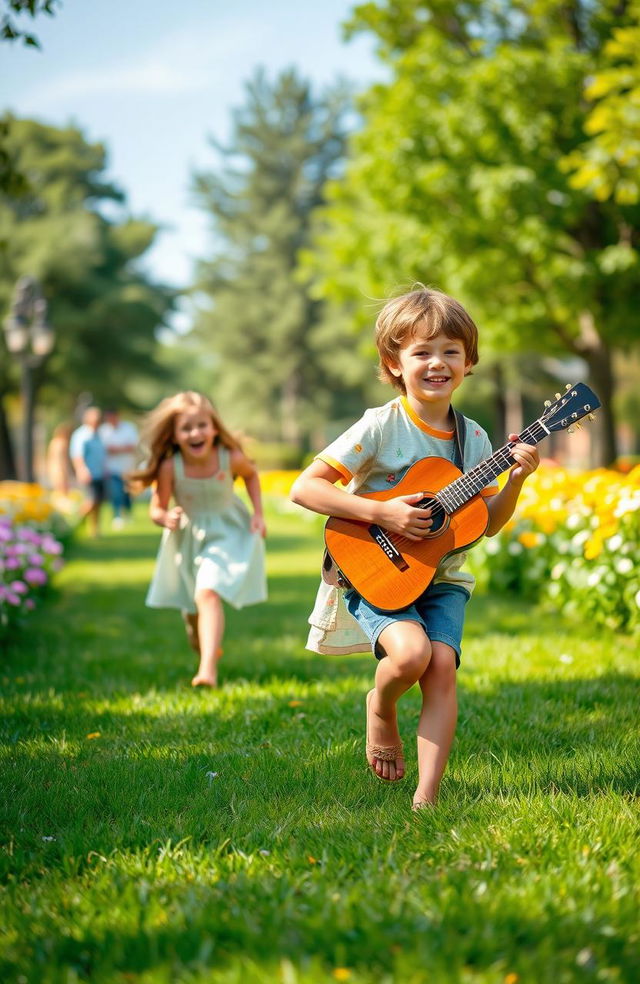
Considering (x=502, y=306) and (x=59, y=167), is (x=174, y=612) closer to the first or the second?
(x=502, y=306)

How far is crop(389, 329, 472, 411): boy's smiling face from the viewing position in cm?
331

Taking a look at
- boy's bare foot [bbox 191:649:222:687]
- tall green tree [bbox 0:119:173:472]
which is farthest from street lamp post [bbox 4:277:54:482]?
tall green tree [bbox 0:119:173:472]

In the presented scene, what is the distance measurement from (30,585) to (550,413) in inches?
211

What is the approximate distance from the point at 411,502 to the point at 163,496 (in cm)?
251

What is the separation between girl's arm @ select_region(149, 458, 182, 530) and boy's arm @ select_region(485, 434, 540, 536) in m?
2.29

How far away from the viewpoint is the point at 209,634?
197 inches

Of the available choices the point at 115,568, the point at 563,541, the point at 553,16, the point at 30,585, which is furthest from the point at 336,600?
the point at 553,16

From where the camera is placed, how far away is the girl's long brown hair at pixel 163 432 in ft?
17.4

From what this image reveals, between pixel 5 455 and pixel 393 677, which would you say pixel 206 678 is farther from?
pixel 5 455

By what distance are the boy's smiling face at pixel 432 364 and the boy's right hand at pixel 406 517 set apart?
39 centimetres

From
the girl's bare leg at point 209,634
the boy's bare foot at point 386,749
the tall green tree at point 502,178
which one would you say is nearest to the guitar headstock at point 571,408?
the boy's bare foot at point 386,749

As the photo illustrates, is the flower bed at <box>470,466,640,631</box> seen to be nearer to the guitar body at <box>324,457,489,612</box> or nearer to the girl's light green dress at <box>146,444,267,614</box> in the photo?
the girl's light green dress at <box>146,444,267,614</box>

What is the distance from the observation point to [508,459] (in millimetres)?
3229

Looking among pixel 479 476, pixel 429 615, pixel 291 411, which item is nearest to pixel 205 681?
pixel 429 615
